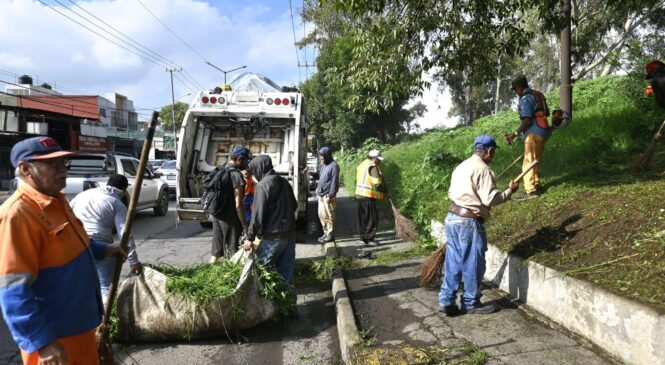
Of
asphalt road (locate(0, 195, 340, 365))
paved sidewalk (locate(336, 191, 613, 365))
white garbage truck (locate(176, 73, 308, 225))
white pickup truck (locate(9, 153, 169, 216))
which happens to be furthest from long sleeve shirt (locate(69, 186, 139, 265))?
white pickup truck (locate(9, 153, 169, 216))

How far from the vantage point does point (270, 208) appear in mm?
4719

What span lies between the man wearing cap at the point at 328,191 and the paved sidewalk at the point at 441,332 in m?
2.73

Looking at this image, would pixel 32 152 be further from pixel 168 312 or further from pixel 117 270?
pixel 168 312

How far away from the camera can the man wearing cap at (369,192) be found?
26.5 feet

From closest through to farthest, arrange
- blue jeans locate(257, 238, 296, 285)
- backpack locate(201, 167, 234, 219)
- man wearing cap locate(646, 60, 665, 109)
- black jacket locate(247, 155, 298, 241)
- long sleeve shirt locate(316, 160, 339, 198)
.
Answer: black jacket locate(247, 155, 298, 241) → blue jeans locate(257, 238, 296, 285) → man wearing cap locate(646, 60, 665, 109) → backpack locate(201, 167, 234, 219) → long sleeve shirt locate(316, 160, 339, 198)

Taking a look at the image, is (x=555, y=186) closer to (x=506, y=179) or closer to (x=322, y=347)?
(x=506, y=179)

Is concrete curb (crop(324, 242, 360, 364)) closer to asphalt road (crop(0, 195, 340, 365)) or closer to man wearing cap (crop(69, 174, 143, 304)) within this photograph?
asphalt road (crop(0, 195, 340, 365))

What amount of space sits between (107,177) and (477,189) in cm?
901

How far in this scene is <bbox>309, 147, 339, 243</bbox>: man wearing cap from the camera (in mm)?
8562

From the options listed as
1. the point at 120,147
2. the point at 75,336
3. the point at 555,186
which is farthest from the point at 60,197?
the point at 120,147

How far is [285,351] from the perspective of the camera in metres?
4.22

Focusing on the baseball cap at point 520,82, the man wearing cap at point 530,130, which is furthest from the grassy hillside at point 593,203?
the baseball cap at point 520,82

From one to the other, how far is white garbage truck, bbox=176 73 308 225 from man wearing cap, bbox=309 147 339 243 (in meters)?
0.47

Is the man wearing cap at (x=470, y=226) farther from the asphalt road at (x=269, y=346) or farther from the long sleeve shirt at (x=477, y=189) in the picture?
the asphalt road at (x=269, y=346)
